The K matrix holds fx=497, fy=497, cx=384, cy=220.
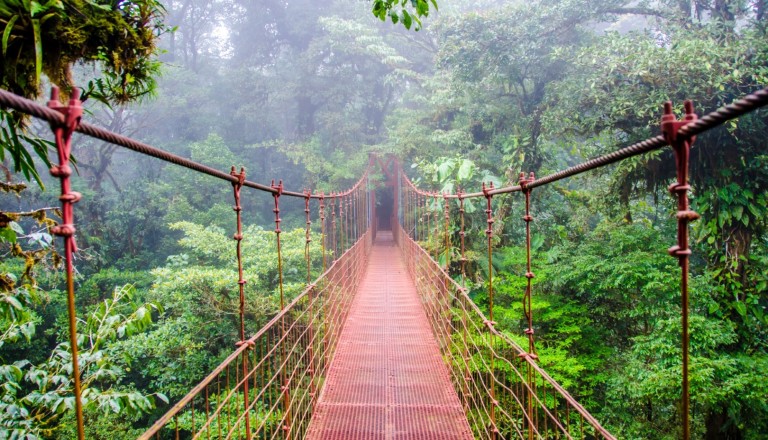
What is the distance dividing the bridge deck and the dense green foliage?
0.80 metres

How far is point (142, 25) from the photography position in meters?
1.50

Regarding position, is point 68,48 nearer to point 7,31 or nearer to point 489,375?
point 7,31

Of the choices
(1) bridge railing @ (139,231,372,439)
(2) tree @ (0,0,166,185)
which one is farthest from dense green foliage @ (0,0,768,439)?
(1) bridge railing @ (139,231,372,439)

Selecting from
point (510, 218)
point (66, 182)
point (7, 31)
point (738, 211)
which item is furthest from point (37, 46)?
point (510, 218)

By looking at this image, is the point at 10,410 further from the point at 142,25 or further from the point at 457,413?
the point at 457,413

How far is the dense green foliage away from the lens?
5.38 feet

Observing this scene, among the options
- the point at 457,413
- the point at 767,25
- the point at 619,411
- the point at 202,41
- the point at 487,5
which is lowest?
the point at 619,411

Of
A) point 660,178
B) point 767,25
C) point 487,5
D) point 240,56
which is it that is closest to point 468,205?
point 660,178

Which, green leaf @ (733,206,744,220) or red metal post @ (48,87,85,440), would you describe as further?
green leaf @ (733,206,744,220)

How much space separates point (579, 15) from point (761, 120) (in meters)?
2.73

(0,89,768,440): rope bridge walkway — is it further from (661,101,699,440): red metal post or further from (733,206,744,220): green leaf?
(733,206,744,220): green leaf

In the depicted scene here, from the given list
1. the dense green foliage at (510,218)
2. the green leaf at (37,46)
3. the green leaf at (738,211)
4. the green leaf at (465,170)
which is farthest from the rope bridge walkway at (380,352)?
the green leaf at (738,211)

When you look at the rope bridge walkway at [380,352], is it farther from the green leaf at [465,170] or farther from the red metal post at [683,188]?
the green leaf at [465,170]

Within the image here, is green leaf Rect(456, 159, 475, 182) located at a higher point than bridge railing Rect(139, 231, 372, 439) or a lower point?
higher
